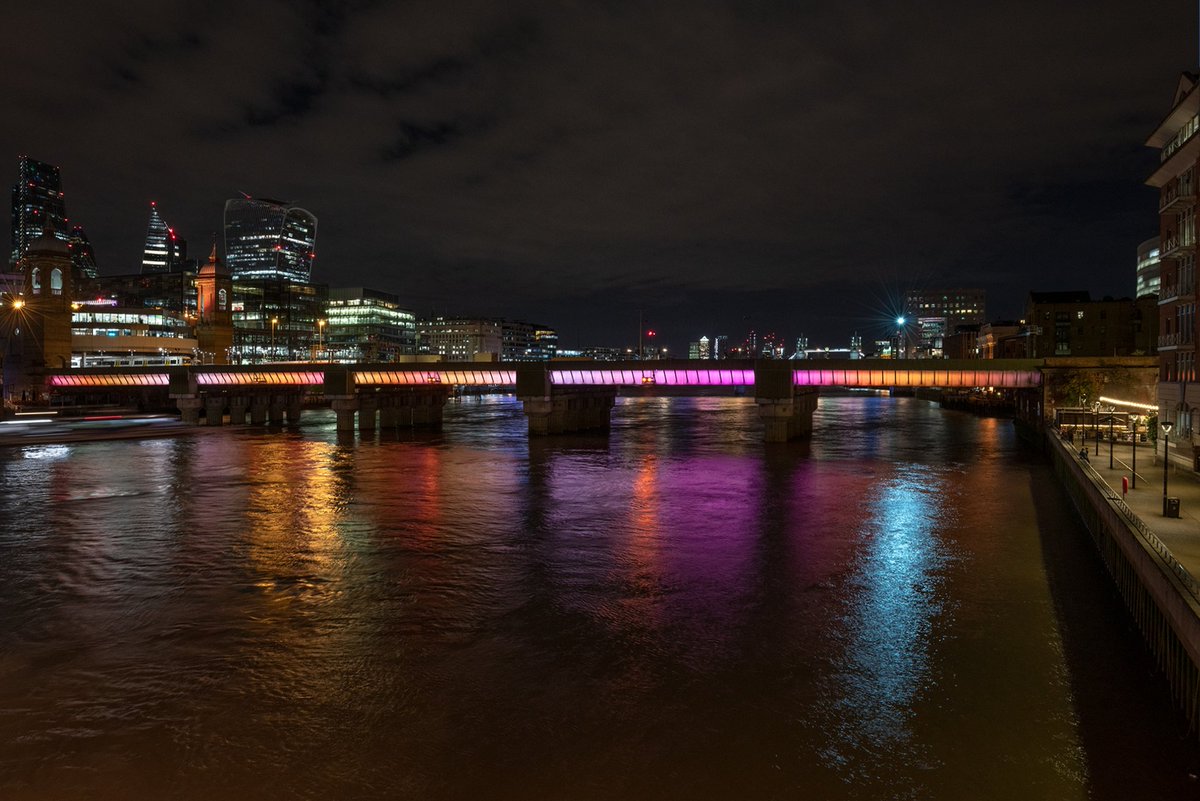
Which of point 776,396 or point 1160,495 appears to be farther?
point 776,396

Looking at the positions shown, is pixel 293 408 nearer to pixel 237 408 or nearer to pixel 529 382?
pixel 237 408

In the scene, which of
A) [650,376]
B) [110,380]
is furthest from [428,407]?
[110,380]

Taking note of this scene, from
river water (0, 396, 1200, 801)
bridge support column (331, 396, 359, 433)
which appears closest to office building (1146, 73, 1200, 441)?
river water (0, 396, 1200, 801)

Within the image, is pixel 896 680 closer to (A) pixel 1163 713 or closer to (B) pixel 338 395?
(A) pixel 1163 713

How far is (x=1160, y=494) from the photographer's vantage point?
81.9 ft

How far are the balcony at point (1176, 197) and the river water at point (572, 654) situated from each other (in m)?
19.3

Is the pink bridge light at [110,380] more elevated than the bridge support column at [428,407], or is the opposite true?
the pink bridge light at [110,380]

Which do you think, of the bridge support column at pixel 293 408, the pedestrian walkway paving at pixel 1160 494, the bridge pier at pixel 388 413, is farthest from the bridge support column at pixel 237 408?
the pedestrian walkway paving at pixel 1160 494

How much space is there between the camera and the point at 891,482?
156 ft

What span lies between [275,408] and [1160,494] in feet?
351

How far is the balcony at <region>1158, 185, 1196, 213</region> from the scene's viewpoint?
40938 mm

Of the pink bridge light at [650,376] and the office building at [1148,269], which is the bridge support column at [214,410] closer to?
the pink bridge light at [650,376]

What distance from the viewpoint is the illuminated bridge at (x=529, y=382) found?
72688 mm

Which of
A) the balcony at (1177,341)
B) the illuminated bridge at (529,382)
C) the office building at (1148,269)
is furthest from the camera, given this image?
the office building at (1148,269)
